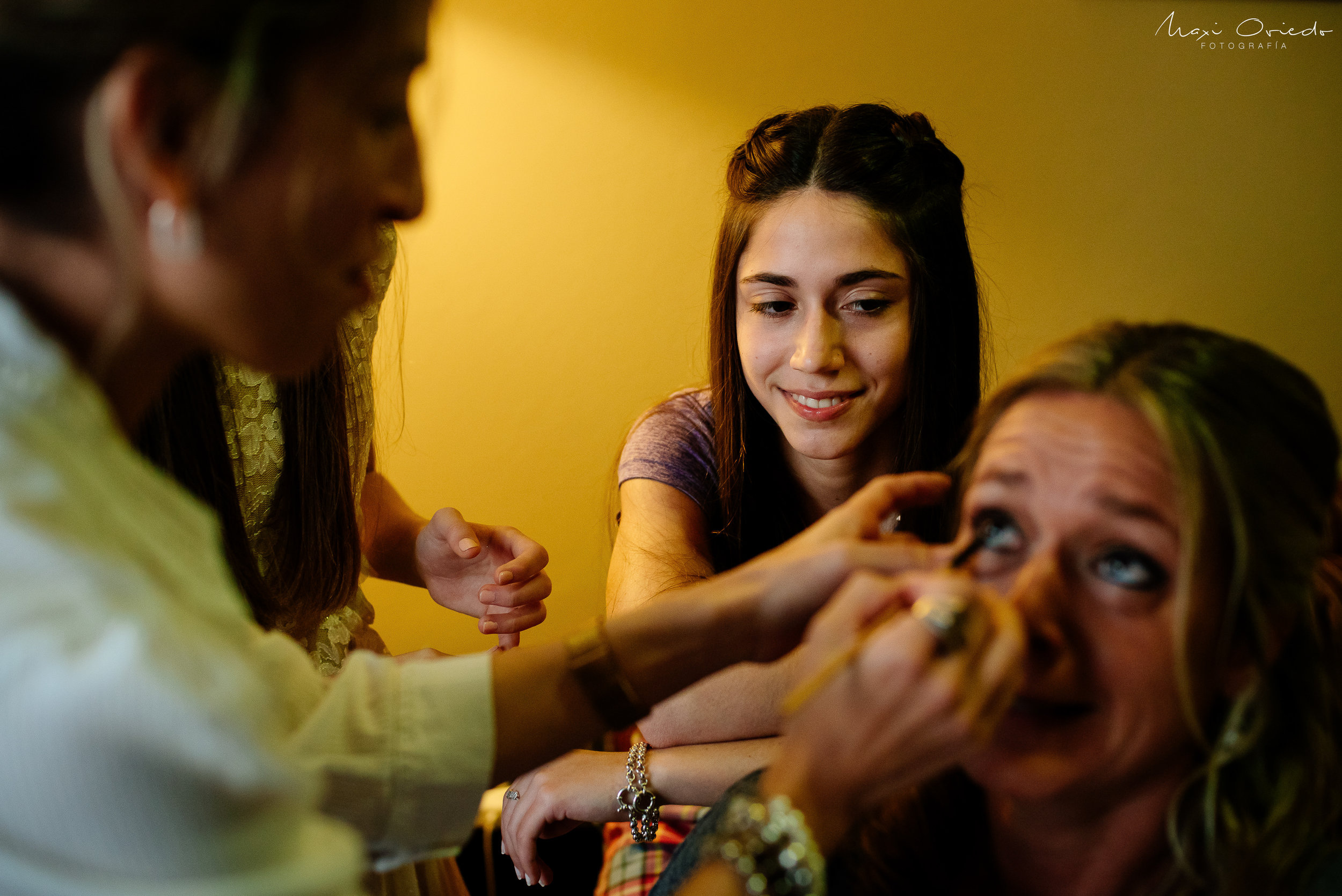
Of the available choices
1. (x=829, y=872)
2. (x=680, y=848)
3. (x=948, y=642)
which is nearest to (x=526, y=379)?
(x=680, y=848)

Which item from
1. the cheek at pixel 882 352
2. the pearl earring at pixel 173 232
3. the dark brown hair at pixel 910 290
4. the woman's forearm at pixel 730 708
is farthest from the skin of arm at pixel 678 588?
the pearl earring at pixel 173 232

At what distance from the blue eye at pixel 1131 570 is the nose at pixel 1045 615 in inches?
1.3

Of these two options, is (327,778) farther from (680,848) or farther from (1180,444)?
(1180,444)

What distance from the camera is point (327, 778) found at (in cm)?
71

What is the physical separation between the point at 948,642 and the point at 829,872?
35cm

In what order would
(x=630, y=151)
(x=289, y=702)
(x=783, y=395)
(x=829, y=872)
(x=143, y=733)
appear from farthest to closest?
1. (x=630, y=151)
2. (x=783, y=395)
3. (x=829, y=872)
4. (x=289, y=702)
5. (x=143, y=733)

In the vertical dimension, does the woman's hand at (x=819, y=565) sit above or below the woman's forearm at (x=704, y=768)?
above

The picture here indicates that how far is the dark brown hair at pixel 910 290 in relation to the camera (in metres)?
1.49

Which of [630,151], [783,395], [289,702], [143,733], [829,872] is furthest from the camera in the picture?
[630,151]

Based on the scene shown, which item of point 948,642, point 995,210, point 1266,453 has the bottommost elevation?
point 948,642

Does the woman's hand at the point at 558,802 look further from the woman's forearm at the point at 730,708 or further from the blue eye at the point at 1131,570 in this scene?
the blue eye at the point at 1131,570

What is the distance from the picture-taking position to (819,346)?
144cm

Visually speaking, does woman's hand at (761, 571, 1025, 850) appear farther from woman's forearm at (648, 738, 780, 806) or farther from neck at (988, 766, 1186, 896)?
woman's forearm at (648, 738, 780, 806)

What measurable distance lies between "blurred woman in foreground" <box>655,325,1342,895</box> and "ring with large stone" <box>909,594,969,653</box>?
0.13m
